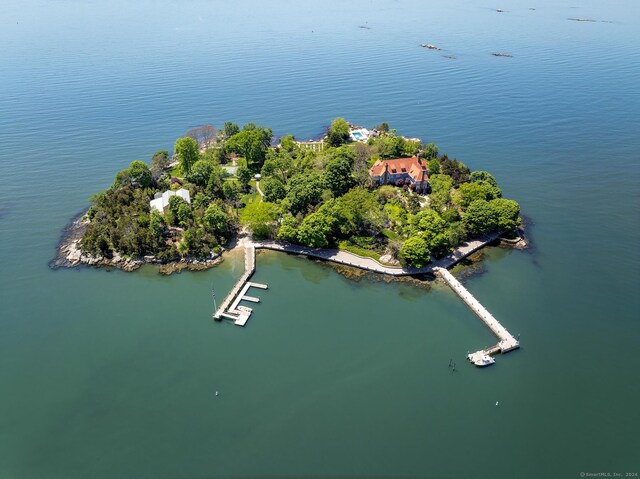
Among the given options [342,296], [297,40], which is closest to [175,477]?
[342,296]

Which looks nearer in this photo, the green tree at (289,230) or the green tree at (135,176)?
the green tree at (289,230)

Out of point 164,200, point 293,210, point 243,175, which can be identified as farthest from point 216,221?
point 243,175

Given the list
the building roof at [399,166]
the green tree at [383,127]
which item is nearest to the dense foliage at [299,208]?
the building roof at [399,166]

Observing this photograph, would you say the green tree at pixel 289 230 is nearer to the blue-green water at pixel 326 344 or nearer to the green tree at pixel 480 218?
the blue-green water at pixel 326 344

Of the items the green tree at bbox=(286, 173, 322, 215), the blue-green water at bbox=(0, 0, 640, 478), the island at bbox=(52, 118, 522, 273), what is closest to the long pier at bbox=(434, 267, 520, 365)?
the blue-green water at bbox=(0, 0, 640, 478)

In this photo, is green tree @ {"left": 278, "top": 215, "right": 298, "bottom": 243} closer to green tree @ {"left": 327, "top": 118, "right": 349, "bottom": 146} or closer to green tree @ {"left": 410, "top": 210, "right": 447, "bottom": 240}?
green tree @ {"left": 410, "top": 210, "right": 447, "bottom": 240}

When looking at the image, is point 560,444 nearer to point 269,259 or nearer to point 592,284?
point 592,284

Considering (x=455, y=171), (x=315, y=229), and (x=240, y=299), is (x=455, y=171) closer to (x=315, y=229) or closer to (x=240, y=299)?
(x=315, y=229)
